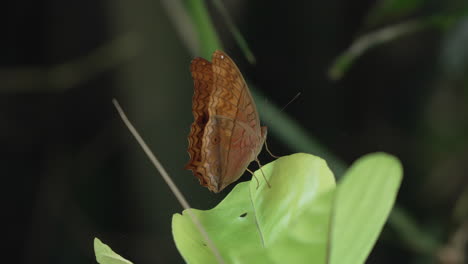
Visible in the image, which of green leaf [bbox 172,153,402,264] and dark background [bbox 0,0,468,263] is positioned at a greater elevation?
green leaf [bbox 172,153,402,264]

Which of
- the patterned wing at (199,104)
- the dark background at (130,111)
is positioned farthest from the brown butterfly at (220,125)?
the dark background at (130,111)

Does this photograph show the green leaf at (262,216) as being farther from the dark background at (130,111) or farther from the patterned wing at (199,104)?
the dark background at (130,111)

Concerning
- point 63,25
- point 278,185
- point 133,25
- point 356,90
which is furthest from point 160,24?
point 278,185

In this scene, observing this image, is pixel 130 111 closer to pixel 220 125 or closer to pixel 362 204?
pixel 220 125

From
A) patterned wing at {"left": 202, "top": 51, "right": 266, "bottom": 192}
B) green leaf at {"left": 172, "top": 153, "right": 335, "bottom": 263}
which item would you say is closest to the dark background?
patterned wing at {"left": 202, "top": 51, "right": 266, "bottom": 192}

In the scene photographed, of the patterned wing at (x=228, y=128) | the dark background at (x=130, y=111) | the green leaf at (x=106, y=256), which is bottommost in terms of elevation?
the dark background at (x=130, y=111)

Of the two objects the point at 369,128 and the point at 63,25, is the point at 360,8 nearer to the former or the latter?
the point at 369,128

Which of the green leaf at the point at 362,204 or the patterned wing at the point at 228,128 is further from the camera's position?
the patterned wing at the point at 228,128

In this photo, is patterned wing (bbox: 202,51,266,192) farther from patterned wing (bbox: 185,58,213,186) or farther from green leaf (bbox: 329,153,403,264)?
green leaf (bbox: 329,153,403,264)
